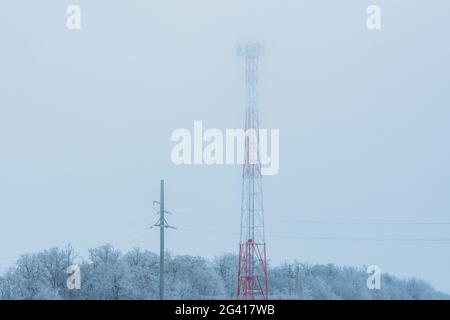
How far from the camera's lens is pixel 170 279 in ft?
191

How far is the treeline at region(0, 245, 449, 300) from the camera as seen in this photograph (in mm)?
52469

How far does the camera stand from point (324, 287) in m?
64.2

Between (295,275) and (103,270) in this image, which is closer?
(103,270)

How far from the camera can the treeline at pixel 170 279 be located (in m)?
52.5
